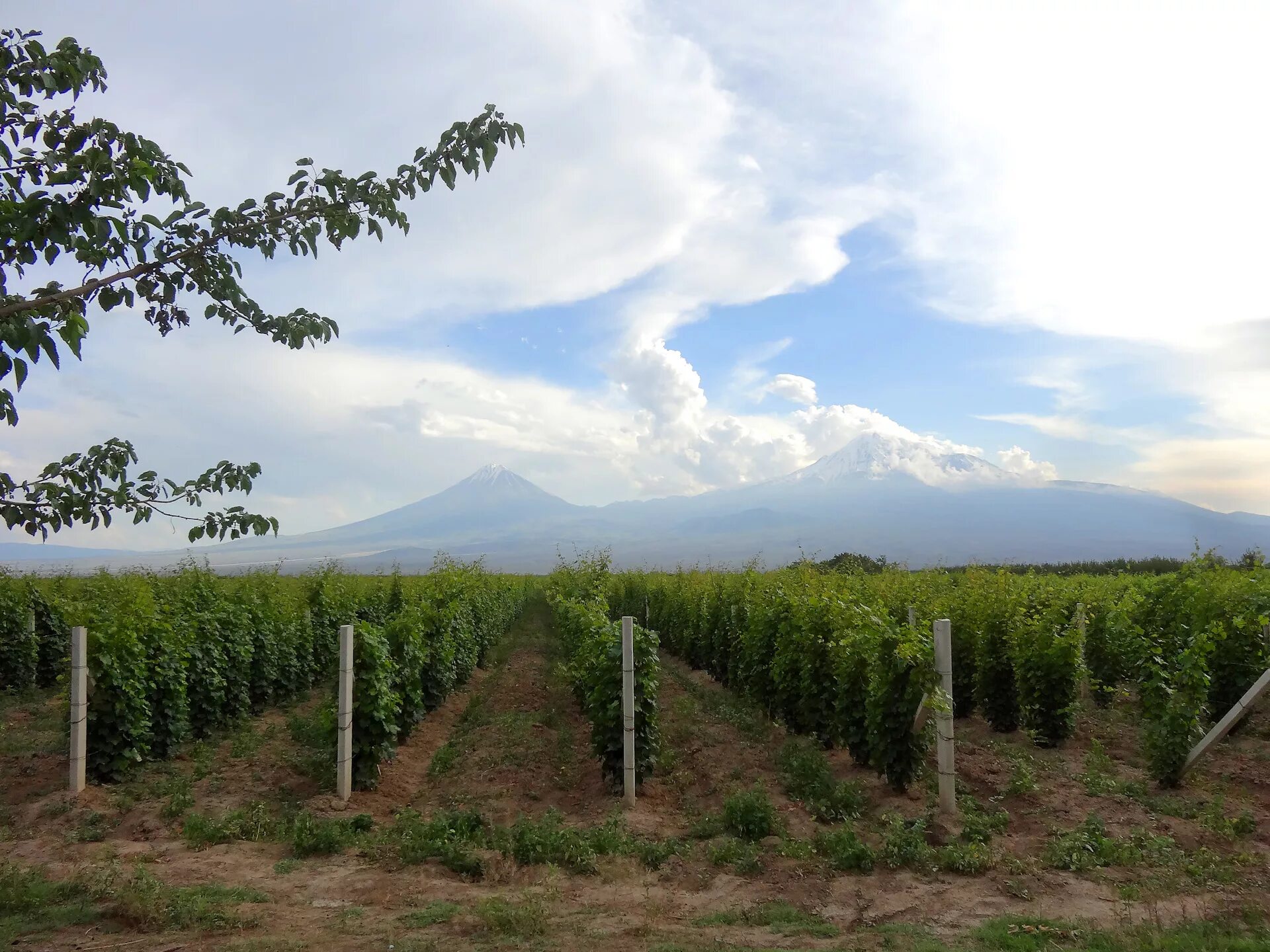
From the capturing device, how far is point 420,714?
11.0m

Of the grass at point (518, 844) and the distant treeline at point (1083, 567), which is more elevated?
the distant treeline at point (1083, 567)

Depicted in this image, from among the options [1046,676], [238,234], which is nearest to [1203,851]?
[1046,676]

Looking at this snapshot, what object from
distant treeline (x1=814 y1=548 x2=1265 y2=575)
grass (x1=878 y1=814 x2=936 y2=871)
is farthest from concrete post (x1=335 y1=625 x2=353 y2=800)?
distant treeline (x1=814 y1=548 x2=1265 y2=575)

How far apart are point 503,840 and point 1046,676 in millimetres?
7165

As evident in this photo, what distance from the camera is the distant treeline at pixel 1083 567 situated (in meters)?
15.1

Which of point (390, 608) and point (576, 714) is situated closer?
point (576, 714)

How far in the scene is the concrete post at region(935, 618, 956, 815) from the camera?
23.0ft

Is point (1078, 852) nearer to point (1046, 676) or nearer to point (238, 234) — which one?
point (1046, 676)

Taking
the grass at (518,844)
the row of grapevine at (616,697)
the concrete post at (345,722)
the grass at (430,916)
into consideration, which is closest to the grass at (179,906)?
the grass at (430,916)

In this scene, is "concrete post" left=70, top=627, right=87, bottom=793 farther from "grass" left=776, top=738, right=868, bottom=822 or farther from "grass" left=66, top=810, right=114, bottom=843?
"grass" left=776, top=738, right=868, bottom=822

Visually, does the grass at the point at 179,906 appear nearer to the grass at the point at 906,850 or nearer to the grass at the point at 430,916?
the grass at the point at 430,916

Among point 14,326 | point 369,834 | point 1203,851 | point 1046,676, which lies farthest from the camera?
point 1046,676

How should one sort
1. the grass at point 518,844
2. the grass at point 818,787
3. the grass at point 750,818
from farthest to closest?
the grass at point 818,787 < the grass at point 750,818 < the grass at point 518,844

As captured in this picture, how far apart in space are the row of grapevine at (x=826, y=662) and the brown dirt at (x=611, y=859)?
0.50 metres
